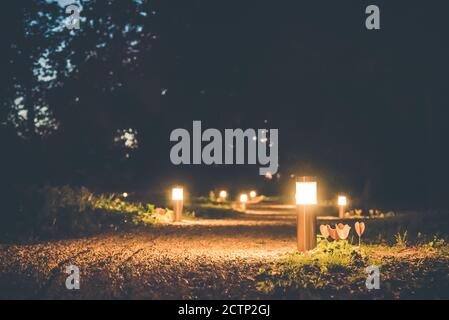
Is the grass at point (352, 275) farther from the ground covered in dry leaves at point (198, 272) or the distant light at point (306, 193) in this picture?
the distant light at point (306, 193)

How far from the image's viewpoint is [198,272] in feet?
30.9

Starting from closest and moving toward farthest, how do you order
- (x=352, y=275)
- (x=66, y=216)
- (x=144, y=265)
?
1. (x=352, y=275)
2. (x=144, y=265)
3. (x=66, y=216)

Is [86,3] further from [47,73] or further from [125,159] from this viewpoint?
[125,159]

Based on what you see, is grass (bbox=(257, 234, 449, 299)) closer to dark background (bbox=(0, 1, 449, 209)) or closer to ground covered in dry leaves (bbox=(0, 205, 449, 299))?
ground covered in dry leaves (bbox=(0, 205, 449, 299))

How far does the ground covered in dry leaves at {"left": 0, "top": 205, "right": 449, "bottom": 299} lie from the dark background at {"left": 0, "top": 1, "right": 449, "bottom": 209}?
43.8 feet

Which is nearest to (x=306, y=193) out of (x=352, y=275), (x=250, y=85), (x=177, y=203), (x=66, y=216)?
(x=352, y=275)

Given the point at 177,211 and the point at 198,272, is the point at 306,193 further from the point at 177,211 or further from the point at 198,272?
the point at 177,211

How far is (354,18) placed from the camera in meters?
25.5

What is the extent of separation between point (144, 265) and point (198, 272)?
1130 millimetres

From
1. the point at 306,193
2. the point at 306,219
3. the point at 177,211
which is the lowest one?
the point at 177,211

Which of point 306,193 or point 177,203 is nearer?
point 306,193

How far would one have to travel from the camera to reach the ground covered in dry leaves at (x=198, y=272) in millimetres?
7797

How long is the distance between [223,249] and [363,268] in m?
3.87

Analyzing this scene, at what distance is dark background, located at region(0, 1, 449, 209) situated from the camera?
2594cm
